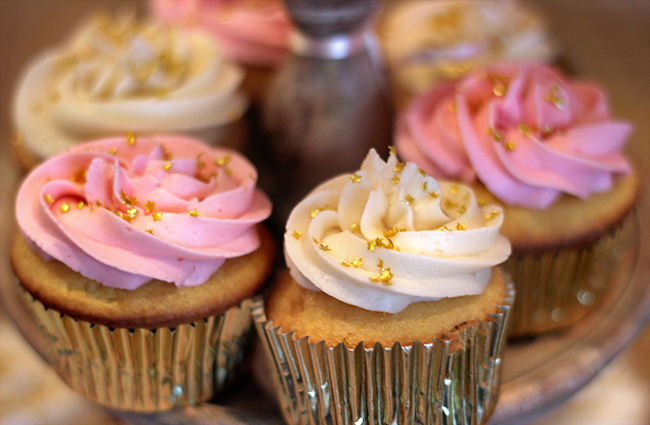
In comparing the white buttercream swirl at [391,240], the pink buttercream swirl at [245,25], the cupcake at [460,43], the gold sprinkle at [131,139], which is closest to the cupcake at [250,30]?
the pink buttercream swirl at [245,25]

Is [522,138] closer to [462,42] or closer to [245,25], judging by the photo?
[462,42]

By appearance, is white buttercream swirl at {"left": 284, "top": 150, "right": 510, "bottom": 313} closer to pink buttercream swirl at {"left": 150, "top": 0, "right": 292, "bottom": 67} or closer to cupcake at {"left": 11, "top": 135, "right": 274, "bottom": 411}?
cupcake at {"left": 11, "top": 135, "right": 274, "bottom": 411}

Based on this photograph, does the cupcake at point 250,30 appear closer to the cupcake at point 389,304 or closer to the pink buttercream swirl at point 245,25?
the pink buttercream swirl at point 245,25

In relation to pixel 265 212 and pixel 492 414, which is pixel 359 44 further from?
pixel 492 414

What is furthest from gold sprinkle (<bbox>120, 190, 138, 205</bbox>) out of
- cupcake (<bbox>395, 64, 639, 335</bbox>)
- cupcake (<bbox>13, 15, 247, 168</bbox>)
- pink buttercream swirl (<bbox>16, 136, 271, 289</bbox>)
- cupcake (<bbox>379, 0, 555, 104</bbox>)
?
cupcake (<bbox>379, 0, 555, 104</bbox>)

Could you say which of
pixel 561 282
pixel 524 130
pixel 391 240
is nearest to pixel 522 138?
pixel 524 130
